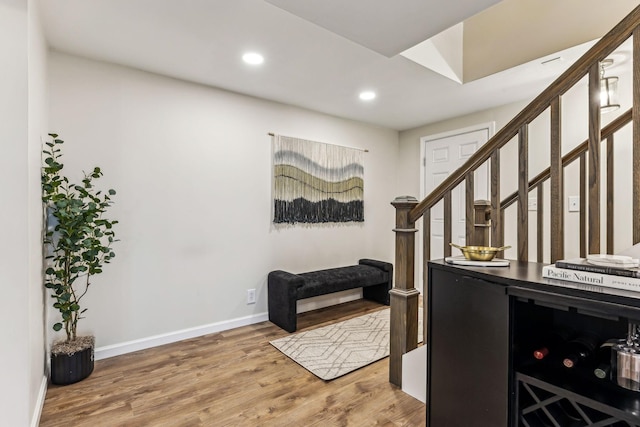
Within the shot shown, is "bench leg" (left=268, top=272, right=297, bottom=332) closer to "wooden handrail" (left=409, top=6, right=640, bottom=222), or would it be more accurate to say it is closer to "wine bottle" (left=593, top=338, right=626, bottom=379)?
"wooden handrail" (left=409, top=6, right=640, bottom=222)

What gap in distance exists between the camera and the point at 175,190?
9.40ft

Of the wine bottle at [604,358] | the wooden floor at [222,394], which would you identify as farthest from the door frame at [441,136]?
the wine bottle at [604,358]

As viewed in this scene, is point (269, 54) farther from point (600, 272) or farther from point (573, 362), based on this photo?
point (573, 362)

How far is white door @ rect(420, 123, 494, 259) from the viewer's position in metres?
3.70

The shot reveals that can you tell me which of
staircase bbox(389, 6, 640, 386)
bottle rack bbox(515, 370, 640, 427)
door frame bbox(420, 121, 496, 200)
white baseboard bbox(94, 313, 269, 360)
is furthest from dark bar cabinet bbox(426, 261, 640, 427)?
door frame bbox(420, 121, 496, 200)

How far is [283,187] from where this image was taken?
3.52 meters

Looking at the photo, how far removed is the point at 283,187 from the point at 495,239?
7.51 feet

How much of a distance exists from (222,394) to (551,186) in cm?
216

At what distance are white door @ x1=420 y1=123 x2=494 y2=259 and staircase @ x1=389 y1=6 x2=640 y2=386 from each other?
1691mm

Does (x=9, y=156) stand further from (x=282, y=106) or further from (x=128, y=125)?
(x=282, y=106)

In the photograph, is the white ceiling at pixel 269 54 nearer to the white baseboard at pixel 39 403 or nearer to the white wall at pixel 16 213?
the white wall at pixel 16 213

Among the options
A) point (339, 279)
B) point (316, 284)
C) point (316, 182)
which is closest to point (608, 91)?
point (316, 182)

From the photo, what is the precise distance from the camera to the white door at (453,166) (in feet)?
12.1

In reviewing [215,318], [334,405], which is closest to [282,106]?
[215,318]
